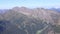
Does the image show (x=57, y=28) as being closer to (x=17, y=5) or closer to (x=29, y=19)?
(x=29, y=19)

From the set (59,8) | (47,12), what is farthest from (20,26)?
(59,8)

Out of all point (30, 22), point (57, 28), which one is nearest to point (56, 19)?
point (57, 28)

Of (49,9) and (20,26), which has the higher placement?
(49,9)
